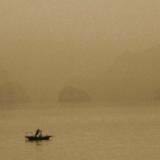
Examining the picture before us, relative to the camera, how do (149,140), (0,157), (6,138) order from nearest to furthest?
(0,157) → (149,140) → (6,138)

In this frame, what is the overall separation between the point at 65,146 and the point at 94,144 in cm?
469

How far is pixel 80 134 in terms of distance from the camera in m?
107

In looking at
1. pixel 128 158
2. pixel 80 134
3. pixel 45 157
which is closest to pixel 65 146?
pixel 45 157

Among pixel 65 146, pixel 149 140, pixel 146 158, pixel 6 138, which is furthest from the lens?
pixel 6 138

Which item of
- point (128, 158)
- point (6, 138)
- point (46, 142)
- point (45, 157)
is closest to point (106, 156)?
point (128, 158)

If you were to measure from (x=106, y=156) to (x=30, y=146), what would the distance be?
17.3 metres

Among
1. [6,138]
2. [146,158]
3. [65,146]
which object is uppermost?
[6,138]

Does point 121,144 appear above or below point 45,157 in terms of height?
above

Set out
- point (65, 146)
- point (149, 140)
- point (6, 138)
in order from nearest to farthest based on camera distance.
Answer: point (65, 146) → point (149, 140) → point (6, 138)

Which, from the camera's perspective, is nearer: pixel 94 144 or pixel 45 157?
pixel 45 157

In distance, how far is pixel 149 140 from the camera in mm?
88375

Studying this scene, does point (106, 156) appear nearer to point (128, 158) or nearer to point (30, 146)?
point (128, 158)

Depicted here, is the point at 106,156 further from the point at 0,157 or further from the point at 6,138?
the point at 6,138

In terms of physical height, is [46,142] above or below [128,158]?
above
